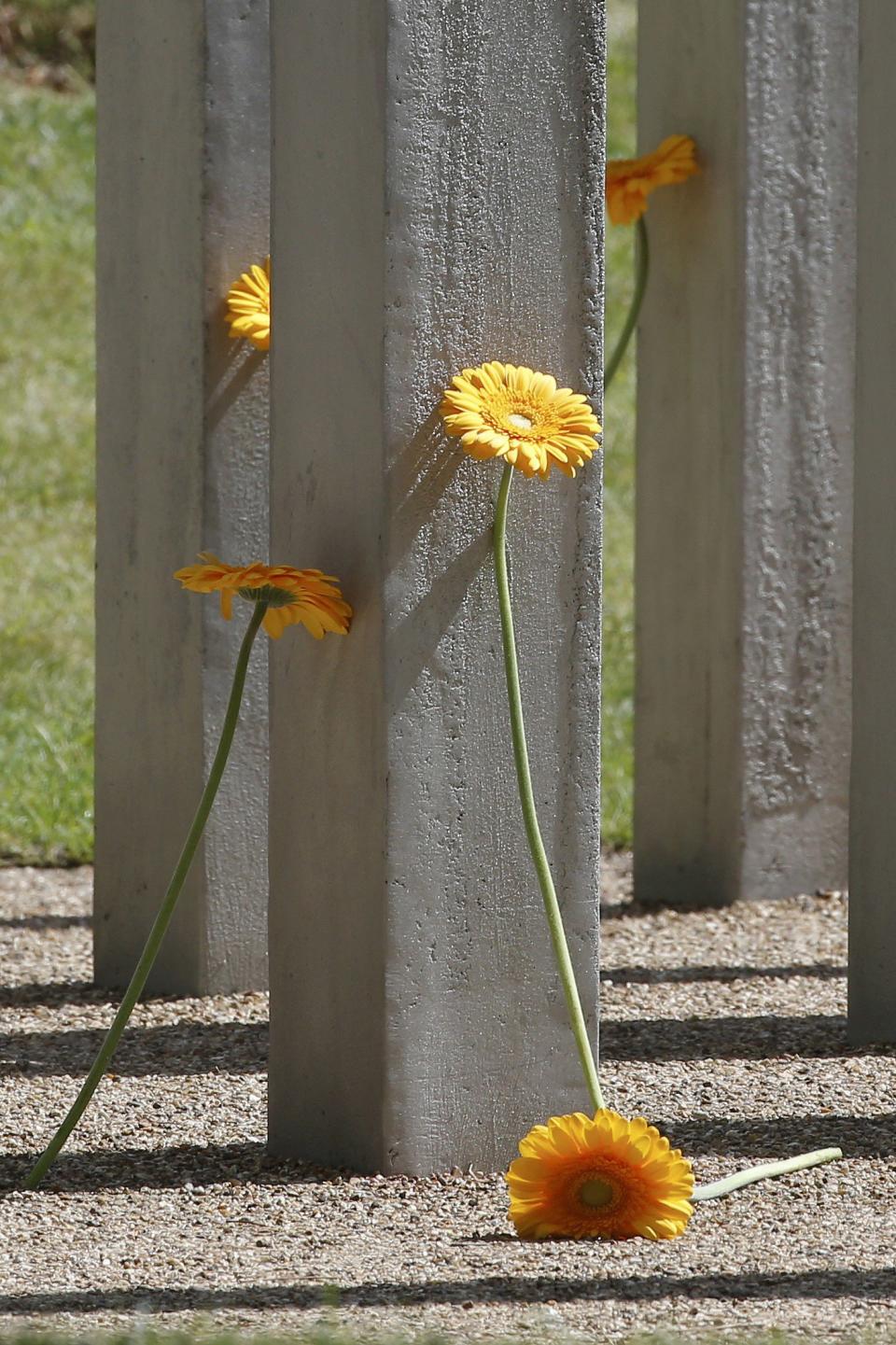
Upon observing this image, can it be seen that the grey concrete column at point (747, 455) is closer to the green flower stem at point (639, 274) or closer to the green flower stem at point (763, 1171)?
the green flower stem at point (639, 274)

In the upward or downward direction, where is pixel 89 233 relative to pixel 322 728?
upward

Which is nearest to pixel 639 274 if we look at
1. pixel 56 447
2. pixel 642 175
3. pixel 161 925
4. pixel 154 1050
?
pixel 642 175

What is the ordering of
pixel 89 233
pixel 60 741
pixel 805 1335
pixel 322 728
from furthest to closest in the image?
pixel 89 233 < pixel 60 741 < pixel 322 728 < pixel 805 1335

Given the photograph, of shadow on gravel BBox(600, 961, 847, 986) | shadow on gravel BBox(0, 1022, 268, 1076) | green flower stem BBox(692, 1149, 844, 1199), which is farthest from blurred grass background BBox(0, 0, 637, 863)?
green flower stem BBox(692, 1149, 844, 1199)

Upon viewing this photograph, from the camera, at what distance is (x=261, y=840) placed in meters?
4.44

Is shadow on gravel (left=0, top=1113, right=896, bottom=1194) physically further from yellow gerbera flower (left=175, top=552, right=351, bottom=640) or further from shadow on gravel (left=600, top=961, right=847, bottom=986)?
shadow on gravel (left=600, top=961, right=847, bottom=986)

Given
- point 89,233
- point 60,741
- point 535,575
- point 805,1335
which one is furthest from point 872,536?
point 89,233

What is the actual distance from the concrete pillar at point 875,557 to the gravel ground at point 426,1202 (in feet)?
0.65

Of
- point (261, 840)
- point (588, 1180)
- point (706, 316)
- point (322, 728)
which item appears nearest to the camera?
point (588, 1180)

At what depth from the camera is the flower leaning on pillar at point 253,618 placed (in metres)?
3.05

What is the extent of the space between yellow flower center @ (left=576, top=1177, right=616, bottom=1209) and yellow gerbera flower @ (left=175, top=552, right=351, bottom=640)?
874 millimetres

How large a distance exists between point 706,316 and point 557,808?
7.86ft

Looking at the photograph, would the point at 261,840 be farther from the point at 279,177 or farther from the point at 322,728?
the point at 279,177

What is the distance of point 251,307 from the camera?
4.21 metres
